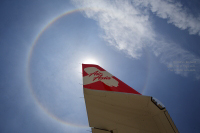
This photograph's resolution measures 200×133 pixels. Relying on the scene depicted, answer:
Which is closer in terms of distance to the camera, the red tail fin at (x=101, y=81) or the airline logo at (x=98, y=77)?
the red tail fin at (x=101, y=81)

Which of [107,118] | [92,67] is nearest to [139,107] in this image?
[107,118]

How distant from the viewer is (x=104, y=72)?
3896 mm

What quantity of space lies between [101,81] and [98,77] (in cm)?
26

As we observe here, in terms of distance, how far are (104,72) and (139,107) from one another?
77.1 inches

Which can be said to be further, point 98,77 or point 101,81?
point 98,77

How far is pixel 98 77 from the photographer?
12.1 ft

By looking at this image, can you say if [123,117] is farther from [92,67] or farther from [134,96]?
[92,67]

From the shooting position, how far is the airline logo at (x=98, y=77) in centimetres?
343

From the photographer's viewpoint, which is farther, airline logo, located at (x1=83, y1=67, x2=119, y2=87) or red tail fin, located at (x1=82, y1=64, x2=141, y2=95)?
airline logo, located at (x1=83, y1=67, x2=119, y2=87)

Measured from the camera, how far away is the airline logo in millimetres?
3431

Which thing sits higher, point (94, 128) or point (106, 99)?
point (106, 99)

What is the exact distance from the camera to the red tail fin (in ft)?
10.5

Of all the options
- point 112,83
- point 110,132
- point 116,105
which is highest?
point 112,83

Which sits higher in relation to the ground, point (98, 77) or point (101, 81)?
point (98, 77)
